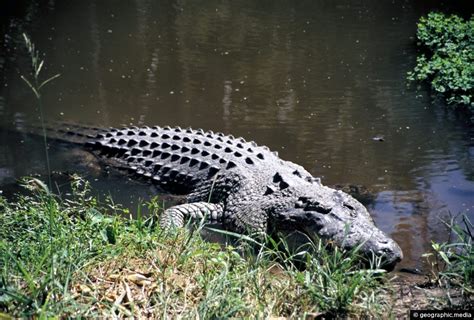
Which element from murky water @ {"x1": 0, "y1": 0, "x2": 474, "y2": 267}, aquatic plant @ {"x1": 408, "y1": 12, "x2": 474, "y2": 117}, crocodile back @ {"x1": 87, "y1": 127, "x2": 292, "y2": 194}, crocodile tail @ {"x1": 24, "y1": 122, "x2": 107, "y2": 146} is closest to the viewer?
crocodile back @ {"x1": 87, "y1": 127, "x2": 292, "y2": 194}

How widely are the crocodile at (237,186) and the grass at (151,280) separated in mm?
509

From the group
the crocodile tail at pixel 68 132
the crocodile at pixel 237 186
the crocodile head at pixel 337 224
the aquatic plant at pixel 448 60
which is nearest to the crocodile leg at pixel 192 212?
the crocodile at pixel 237 186

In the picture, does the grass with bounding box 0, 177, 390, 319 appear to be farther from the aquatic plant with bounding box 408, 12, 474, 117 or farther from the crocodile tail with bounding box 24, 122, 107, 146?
the aquatic plant with bounding box 408, 12, 474, 117

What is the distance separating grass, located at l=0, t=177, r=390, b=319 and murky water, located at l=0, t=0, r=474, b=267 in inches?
64.6

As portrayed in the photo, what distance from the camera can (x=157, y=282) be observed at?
3562 mm

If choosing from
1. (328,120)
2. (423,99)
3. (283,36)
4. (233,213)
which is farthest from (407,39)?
(233,213)

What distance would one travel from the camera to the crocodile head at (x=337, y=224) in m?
4.43

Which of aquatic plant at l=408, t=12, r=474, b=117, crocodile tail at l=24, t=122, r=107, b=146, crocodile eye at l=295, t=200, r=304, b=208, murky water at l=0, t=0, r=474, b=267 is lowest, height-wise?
crocodile tail at l=24, t=122, r=107, b=146

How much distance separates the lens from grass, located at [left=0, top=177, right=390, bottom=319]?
3.24 m

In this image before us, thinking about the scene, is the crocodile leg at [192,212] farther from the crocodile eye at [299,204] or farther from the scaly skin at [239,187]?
the crocodile eye at [299,204]

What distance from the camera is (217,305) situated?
334 centimetres

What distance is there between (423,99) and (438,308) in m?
6.03

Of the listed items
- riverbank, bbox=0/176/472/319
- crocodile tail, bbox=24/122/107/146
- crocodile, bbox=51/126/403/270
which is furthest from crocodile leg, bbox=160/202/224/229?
crocodile tail, bbox=24/122/107/146

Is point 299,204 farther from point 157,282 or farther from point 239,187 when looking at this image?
point 157,282
